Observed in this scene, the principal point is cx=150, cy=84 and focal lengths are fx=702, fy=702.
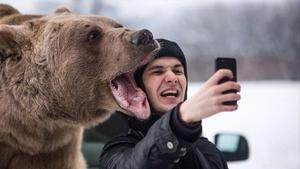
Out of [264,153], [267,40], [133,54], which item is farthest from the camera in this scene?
[267,40]

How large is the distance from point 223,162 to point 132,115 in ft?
1.94

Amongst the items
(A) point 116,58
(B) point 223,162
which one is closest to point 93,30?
(A) point 116,58

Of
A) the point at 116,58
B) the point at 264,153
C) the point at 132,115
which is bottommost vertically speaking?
the point at 264,153

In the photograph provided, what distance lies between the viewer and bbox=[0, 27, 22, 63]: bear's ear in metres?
3.33

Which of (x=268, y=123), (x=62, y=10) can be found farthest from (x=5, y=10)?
(x=268, y=123)

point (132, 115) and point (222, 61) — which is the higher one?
point (222, 61)

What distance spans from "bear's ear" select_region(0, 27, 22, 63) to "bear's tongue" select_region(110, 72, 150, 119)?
1.61ft

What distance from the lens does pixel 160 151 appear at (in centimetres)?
274

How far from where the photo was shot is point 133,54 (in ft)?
10.5

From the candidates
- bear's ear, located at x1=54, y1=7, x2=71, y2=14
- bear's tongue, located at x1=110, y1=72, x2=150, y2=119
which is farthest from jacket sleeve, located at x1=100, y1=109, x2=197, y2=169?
bear's ear, located at x1=54, y1=7, x2=71, y2=14

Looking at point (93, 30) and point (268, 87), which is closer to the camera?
point (93, 30)

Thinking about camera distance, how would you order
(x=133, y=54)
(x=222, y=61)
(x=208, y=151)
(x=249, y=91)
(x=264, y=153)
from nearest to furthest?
(x=222, y=61) → (x=133, y=54) → (x=208, y=151) → (x=264, y=153) → (x=249, y=91)

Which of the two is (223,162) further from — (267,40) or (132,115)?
(267,40)

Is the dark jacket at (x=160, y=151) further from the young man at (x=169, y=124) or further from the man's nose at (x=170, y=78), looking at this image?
the man's nose at (x=170, y=78)
